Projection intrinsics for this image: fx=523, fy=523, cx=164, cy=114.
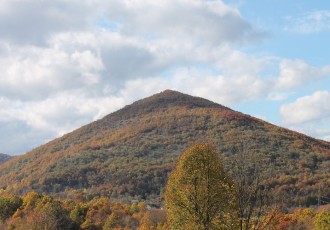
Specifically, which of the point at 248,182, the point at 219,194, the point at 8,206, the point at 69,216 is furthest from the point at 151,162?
the point at 248,182

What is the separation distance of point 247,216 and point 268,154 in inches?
5387

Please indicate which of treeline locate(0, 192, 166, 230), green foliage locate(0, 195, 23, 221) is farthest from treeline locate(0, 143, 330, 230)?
green foliage locate(0, 195, 23, 221)

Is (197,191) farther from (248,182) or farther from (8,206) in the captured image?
(8,206)

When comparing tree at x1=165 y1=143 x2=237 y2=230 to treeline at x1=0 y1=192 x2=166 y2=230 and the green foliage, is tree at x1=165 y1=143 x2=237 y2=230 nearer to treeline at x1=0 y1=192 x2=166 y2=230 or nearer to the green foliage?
treeline at x1=0 y1=192 x2=166 y2=230

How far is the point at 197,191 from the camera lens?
28.2m

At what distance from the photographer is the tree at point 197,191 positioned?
2731 centimetres

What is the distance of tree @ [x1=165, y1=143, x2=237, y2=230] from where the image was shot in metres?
27.3

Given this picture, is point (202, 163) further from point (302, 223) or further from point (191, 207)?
point (302, 223)

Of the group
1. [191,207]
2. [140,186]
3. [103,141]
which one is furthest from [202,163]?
[103,141]

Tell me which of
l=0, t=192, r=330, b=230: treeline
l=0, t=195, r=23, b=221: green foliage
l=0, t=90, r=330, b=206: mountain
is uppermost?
l=0, t=90, r=330, b=206: mountain

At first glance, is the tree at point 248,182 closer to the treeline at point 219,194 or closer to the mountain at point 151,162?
the treeline at point 219,194

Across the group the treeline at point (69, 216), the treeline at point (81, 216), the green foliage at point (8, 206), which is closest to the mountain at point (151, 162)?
the treeline at point (81, 216)

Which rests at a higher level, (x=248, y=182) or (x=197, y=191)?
(x=197, y=191)

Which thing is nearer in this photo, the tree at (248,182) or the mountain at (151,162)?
the tree at (248,182)
